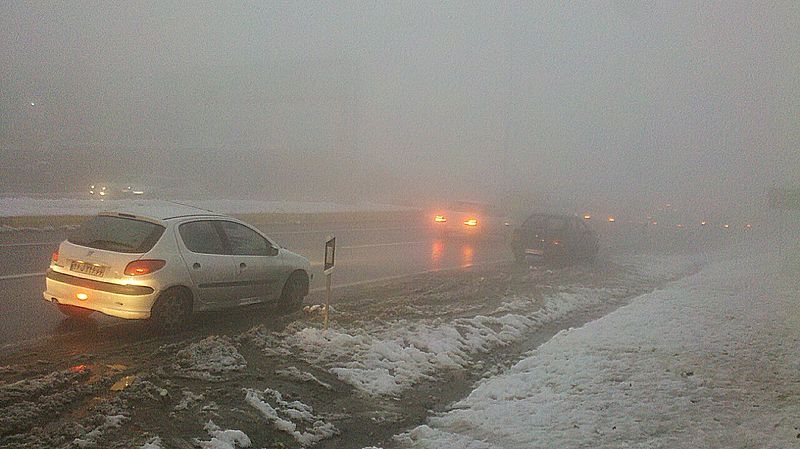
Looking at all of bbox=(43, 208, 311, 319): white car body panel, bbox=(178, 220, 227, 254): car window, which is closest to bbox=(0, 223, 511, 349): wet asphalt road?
bbox=(43, 208, 311, 319): white car body panel

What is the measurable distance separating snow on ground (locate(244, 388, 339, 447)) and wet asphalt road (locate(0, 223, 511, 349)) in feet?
10.8

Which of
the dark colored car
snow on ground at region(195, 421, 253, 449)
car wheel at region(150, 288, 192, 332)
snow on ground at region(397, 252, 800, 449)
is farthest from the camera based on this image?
the dark colored car

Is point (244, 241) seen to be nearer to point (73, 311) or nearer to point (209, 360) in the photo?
point (73, 311)

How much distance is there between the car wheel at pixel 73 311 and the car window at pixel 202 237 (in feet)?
4.71

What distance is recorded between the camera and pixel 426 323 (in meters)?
9.84

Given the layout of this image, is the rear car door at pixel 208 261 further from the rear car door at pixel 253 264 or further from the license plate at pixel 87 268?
the license plate at pixel 87 268

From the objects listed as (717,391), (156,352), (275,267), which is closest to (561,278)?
(275,267)

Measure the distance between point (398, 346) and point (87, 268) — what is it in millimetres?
3798

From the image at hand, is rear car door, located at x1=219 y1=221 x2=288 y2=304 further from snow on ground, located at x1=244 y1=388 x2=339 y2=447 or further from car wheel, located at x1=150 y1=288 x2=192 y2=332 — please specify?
snow on ground, located at x1=244 y1=388 x2=339 y2=447

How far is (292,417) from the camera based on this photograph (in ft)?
19.2

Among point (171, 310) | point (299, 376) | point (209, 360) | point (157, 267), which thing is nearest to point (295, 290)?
point (171, 310)

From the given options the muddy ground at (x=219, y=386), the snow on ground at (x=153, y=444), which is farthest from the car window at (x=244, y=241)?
the snow on ground at (x=153, y=444)

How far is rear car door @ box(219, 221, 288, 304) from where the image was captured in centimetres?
923

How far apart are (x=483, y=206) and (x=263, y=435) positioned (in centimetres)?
2350
